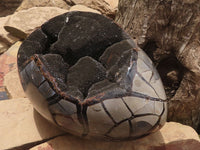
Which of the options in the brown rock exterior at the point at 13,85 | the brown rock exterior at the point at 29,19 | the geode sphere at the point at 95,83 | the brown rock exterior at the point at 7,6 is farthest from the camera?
the brown rock exterior at the point at 7,6

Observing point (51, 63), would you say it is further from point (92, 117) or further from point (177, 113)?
point (177, 113)

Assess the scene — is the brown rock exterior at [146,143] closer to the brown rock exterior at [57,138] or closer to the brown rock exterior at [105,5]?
the brown rock exterior at [57,138]

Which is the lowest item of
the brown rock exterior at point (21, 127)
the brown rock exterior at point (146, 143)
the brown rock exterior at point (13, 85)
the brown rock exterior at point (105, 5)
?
the brown rock exterior at point (13, 85)

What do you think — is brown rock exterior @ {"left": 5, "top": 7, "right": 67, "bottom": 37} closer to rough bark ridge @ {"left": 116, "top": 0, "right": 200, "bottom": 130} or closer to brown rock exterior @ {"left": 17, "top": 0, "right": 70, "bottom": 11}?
brown rock exterior @ {"left": 17, "top": 0, "right": 70, "bottom": 11}

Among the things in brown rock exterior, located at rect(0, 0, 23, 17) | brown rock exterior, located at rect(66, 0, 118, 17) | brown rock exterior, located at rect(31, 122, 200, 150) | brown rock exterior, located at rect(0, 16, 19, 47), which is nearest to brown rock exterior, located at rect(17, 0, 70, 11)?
brown rock exterior, located at rect(66, 0, 118, 17)

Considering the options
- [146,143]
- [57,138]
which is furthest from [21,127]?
[146,143]

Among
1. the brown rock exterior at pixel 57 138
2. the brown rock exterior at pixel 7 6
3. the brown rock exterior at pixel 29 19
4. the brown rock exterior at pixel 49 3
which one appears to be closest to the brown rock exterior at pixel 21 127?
the brown rock exterior at pixel 57 138

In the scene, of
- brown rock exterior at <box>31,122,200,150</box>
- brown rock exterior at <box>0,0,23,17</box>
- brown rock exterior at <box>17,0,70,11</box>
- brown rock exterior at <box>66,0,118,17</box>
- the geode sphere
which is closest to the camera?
the geode sphere
